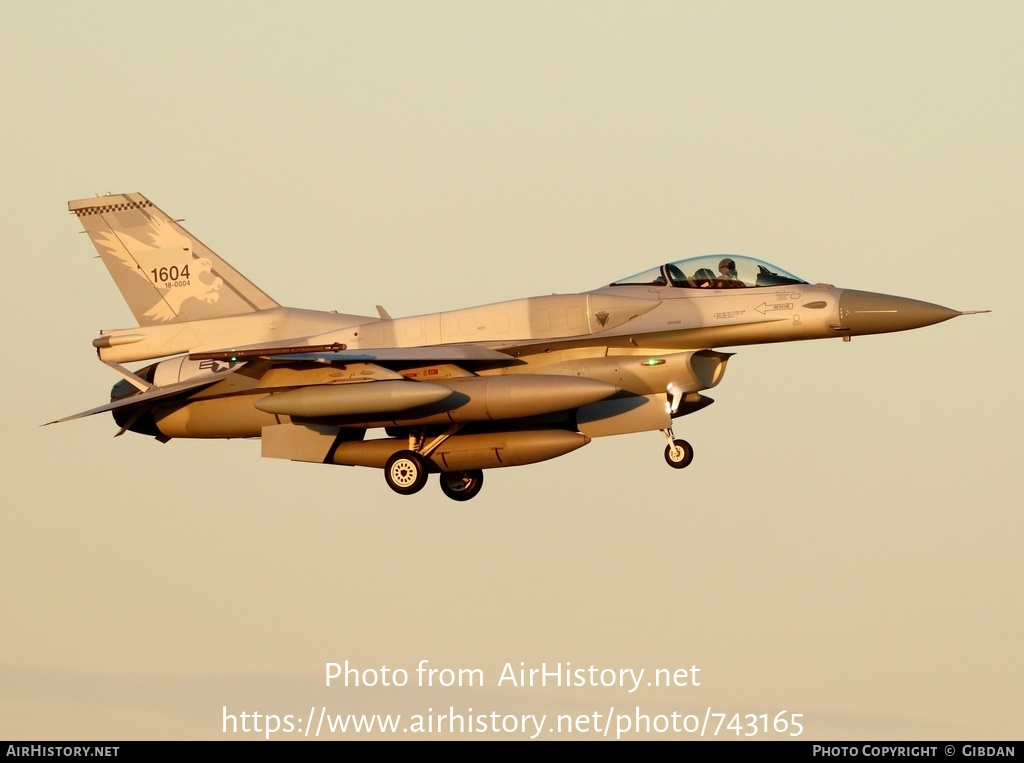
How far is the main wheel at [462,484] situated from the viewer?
70.2ft

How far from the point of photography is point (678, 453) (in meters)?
19.7

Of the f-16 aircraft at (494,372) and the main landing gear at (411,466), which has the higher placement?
the f-16 aircraft at (494,372)

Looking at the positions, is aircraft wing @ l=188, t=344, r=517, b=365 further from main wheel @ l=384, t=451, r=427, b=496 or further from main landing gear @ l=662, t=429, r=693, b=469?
main landing gear @ l=662, t=429, r=693, b=469

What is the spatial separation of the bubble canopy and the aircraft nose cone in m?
0.80

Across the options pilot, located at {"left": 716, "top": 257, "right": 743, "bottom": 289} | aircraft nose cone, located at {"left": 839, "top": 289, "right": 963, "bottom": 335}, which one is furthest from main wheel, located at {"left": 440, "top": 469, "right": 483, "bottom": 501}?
aircraft nose cone, located at {"left": 839, "top": 289, "right": 963, "bottom": 335}

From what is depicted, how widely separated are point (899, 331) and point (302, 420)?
7717 mm

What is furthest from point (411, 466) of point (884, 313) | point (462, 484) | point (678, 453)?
point (884, 313)

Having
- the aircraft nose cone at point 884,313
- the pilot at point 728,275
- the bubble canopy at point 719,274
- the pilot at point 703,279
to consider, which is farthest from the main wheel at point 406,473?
the aircraft nose cone at point 884,313

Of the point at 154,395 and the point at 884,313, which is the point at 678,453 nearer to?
the point at 884,313

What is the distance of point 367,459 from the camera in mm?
20609

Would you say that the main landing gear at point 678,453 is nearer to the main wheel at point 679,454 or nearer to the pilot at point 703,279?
the main wheel at point 679,454

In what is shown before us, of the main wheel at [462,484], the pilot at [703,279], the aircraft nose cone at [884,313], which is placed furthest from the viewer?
the main wheel at [462,484]

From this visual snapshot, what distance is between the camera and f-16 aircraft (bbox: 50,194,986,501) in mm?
18906

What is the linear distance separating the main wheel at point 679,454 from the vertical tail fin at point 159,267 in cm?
650
